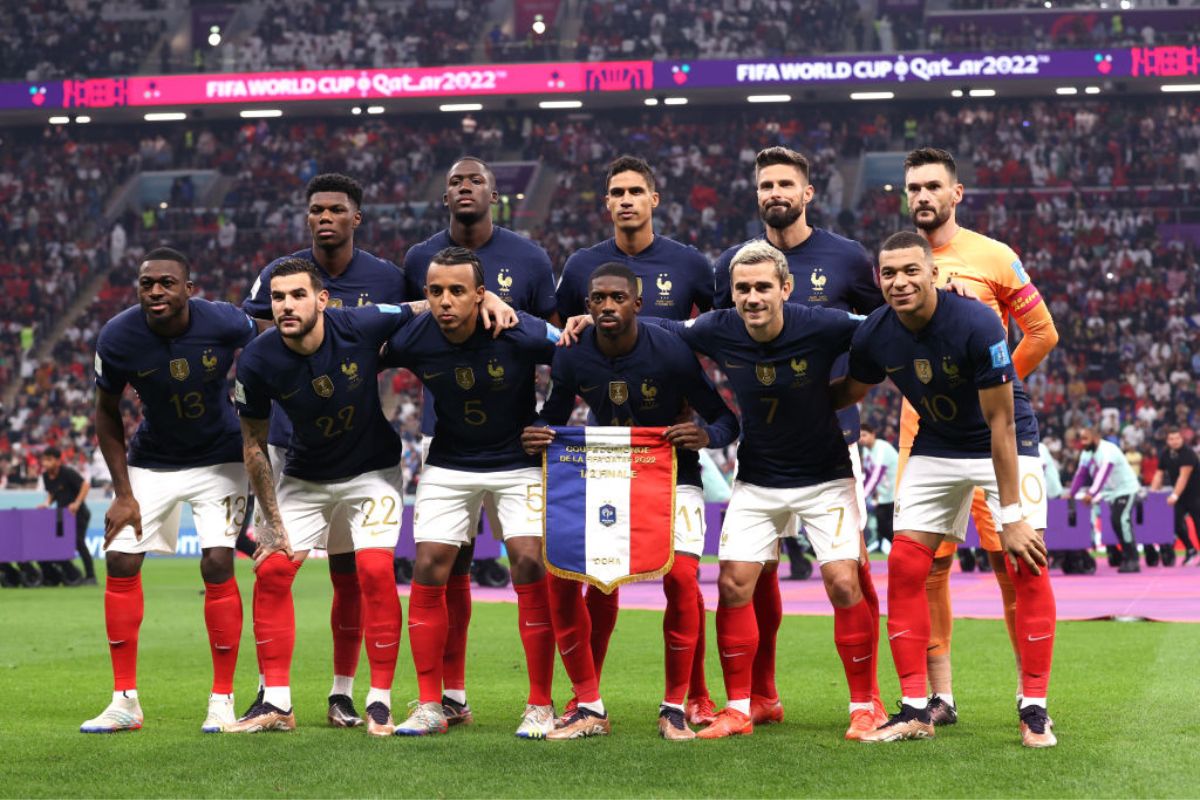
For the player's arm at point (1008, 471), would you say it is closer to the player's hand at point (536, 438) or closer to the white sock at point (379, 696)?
the player's hand at point (536, 438)

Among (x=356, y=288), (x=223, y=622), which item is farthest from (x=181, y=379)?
(x=223, y=622)

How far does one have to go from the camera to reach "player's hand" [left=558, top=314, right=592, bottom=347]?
7641mm

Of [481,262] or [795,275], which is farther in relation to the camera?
[481,262]

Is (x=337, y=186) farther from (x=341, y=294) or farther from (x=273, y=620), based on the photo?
(x=273, y=620)

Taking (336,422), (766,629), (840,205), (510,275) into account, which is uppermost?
(840,205)

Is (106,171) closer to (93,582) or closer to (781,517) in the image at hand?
(93,582)

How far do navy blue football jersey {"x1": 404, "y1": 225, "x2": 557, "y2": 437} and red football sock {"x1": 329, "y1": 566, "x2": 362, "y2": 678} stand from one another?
0.94 meters

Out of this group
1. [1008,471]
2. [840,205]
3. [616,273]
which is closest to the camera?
[1008,471]

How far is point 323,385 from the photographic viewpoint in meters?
7.80

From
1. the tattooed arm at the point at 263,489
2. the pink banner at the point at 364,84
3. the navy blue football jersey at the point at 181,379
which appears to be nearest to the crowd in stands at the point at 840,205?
the pink banner at the point at 364,84

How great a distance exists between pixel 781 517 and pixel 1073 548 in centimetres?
1403

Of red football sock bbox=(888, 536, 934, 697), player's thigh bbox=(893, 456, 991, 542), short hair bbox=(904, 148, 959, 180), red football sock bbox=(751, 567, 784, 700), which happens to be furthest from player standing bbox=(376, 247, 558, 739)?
short hair bbox=(904, 148, 959, 180)

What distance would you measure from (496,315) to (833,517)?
196 centimetres

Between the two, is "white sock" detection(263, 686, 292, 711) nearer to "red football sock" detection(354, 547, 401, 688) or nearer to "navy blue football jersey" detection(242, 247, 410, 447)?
"red football sock" detection(354, 547, 401, 688)
